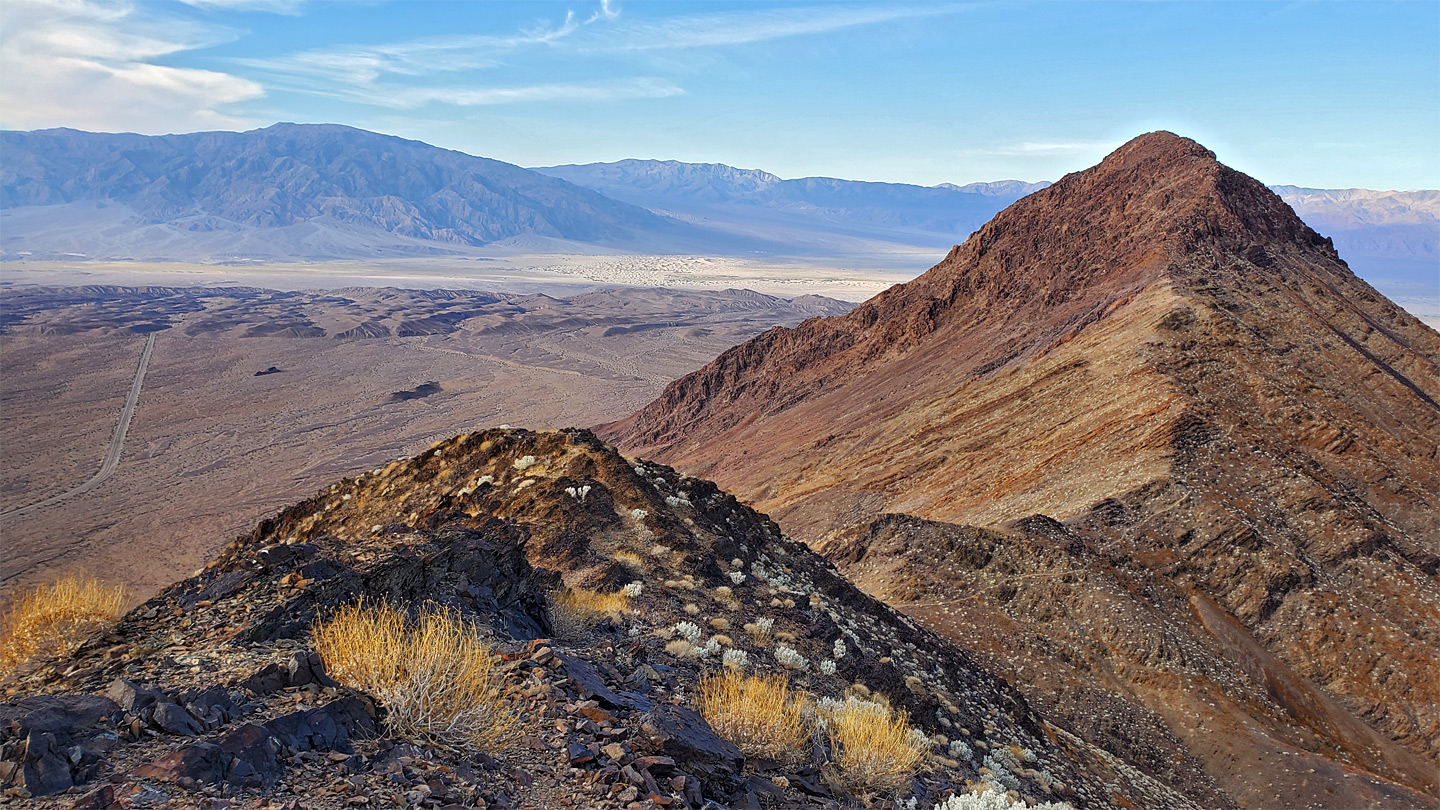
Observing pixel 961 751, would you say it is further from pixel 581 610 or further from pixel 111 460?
pixel 111 460

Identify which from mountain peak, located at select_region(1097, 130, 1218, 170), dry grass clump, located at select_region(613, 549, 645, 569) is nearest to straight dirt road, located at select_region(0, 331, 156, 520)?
dry grass clump, located at select_region(613, 549, 645, 569)

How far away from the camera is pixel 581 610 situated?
734cm

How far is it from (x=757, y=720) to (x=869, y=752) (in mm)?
839

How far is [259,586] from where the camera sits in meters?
5.48

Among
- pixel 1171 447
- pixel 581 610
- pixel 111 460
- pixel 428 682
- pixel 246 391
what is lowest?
pixel 111 460

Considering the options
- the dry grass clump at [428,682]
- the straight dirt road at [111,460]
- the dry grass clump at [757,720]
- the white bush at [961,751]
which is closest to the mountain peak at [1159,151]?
the white bush at [961,751]

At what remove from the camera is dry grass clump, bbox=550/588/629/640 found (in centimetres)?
688

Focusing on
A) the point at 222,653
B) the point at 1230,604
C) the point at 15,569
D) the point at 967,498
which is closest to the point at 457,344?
the point at 15,569

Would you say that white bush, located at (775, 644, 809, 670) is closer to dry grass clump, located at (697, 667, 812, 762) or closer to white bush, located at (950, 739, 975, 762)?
white bush, located at (950, 739, 975, 762)

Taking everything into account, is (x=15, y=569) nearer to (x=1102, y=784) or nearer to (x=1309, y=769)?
(x=1102, y=784)

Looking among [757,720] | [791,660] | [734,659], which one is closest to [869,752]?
[757,720]

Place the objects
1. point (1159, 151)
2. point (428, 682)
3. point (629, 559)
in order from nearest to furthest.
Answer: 1. point (428, 682)
2. point (629, 559)
3. point (1159, 151)

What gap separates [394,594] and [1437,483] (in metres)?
23.9

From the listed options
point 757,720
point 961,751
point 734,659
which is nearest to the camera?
point 757,720
